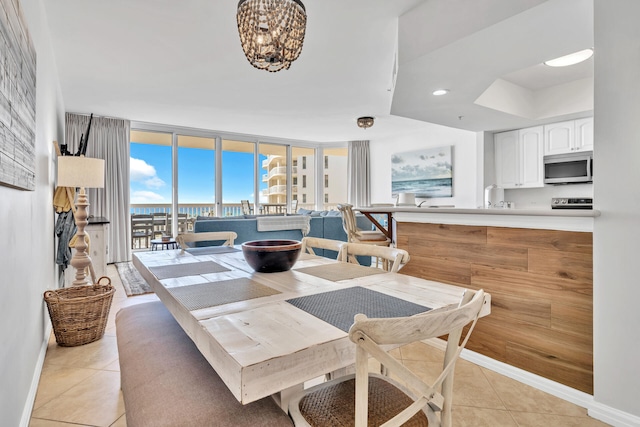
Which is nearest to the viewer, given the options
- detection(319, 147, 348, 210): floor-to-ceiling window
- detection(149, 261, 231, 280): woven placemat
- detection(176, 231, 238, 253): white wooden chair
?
detection(149, 261, 231, 280): woven placemat

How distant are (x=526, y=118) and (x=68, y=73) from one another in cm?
549

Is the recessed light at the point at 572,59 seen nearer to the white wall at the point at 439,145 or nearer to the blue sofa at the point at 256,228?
the white wall at the point at 439,145

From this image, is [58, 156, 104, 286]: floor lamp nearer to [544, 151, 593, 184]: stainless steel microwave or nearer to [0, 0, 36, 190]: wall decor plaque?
[0, 0, 36, 190]: wall decor plaque

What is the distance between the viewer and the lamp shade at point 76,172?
2.79m

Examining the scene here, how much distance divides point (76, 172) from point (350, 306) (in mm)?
2862

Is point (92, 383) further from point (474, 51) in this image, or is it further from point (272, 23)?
point (474, 51)

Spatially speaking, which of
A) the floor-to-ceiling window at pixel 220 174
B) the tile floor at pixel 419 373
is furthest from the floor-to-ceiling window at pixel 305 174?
the tile floor at pixel 419 373

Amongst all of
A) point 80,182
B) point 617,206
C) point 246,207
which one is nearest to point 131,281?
point 80,182

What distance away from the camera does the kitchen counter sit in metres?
1.67

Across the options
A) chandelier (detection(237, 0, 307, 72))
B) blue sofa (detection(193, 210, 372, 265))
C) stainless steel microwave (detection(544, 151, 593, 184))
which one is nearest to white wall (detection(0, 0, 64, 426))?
chandelier (detection(237, 0, 307, 72))

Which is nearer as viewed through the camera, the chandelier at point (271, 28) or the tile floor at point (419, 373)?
the tile floor at point (419, 373)

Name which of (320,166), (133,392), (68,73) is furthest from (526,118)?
(68,73)

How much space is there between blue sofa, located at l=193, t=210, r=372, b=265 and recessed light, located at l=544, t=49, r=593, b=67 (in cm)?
295

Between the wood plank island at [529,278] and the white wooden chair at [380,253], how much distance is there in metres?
0.70
